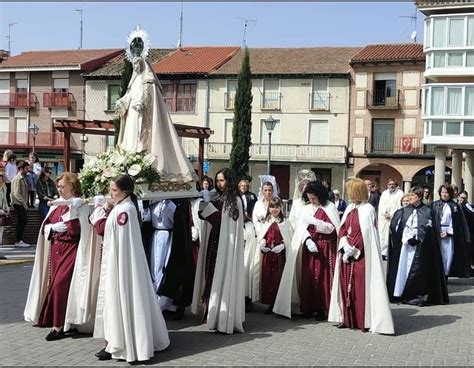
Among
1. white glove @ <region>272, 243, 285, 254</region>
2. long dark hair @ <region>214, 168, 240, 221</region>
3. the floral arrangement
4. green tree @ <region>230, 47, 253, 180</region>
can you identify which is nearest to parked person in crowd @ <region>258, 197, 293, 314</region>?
white glove @ <region>272, 243, 285, 254</region>

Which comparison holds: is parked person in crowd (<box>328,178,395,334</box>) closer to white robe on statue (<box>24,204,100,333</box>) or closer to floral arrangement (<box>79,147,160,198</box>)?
floral arrangement (<box>79,147,160,198</box>)

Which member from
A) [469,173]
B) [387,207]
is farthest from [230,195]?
[469,173]

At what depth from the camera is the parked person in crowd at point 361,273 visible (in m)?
8.03

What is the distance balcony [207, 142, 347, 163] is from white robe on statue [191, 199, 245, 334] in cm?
3422

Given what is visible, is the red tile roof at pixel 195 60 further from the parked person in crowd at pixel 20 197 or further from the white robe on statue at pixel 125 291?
the white robe on statue at pixel 125 291

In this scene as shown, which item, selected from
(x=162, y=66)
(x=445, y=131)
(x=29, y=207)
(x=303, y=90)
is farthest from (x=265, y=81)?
(x=29, y=207)

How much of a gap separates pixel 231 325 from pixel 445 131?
24.7m

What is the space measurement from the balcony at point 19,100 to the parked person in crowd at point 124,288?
43.4 meters

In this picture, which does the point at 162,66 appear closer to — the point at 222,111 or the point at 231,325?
the point at 222,111

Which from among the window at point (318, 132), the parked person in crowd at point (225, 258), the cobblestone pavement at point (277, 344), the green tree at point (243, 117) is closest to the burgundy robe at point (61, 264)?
the cobblestone pavement at point (277, 344)

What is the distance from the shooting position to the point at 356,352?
7.14 meters

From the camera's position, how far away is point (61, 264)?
24.2 ft

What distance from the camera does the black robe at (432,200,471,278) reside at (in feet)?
41.8

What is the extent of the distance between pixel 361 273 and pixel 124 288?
3.19 m
